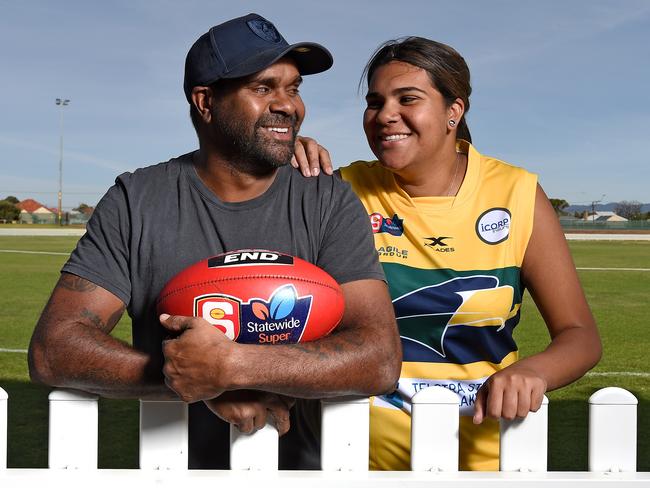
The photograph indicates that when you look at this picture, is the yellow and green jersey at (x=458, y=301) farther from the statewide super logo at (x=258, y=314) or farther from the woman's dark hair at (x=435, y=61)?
the statewide super logo at (x=258, y=314)

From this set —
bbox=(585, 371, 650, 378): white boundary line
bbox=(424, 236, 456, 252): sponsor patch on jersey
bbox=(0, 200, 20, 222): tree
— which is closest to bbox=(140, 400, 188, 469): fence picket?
bbox=(424, 236, 456, 252): sponsor patch on jersey

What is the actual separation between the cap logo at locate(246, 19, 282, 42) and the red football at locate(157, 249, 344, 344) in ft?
2.43

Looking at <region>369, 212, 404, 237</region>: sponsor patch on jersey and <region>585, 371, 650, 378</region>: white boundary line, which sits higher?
<region>369, 212, 404, 237</region>: sponsor patch on jersey

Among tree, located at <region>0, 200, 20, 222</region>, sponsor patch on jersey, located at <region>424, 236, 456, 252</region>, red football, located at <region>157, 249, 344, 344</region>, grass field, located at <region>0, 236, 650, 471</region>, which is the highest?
tree, located at <region>0, 200, 20, 222</region>

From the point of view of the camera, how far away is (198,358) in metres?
1.92

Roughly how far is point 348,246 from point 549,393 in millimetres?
4424

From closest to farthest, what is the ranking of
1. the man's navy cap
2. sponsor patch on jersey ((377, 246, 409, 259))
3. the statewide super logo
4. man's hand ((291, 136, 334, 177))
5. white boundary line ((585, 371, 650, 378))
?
the statewide super logo, the man's navy cap, man's hand ((291, 136, 334, 177)), sponsor patch on jersey ((377, 246, 409, 259)), white boundary line ((585, 371, 650, 378))

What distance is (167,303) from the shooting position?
86.0 inches

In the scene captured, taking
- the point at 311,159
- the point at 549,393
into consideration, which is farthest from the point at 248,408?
the point at 549,393

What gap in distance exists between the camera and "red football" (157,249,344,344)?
2.06 meters

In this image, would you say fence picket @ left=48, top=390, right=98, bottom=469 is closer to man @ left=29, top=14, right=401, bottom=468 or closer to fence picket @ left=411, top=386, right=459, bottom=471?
man @ left=29, top=14, right=401, bottom=468

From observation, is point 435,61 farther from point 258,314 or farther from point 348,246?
point 258,314

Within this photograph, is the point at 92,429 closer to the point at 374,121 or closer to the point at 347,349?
the point at 347,349

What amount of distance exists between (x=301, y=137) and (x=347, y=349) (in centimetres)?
121
